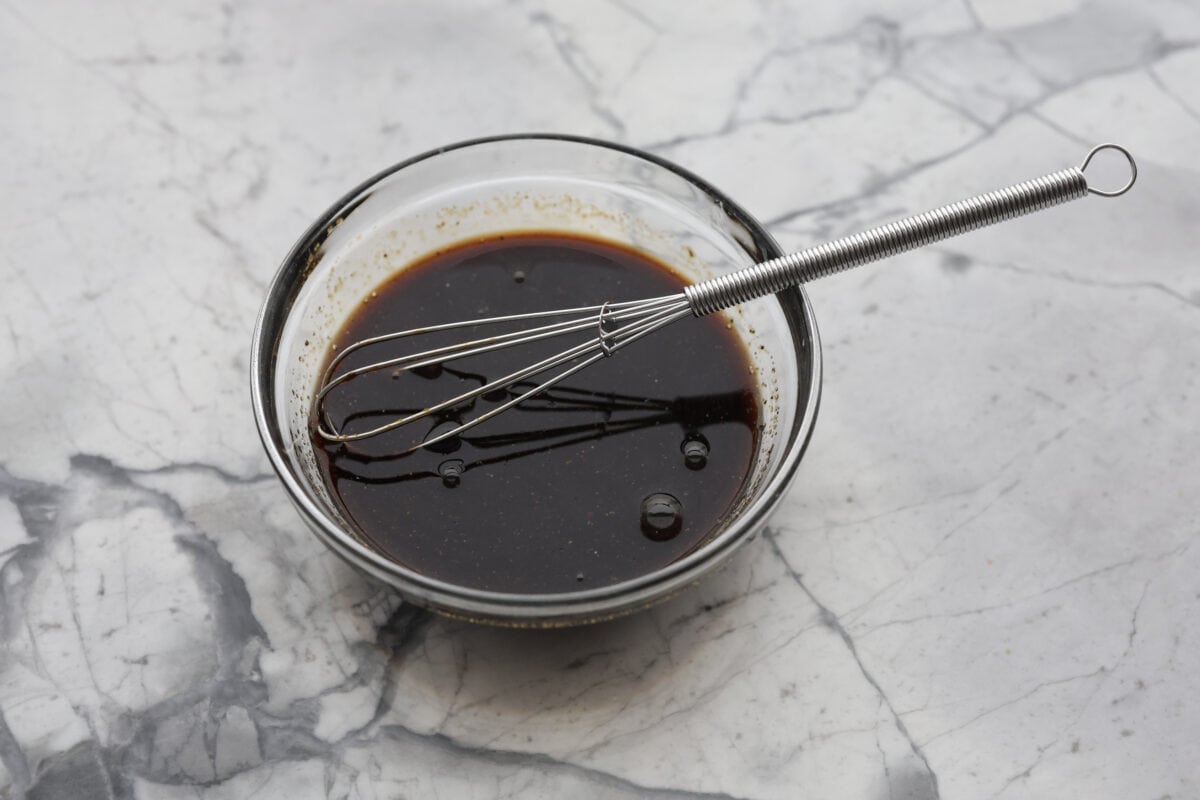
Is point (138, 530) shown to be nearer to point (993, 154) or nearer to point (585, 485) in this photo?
point (585, 485)

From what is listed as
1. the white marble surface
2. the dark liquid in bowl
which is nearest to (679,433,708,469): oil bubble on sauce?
the dark liquid in bowl

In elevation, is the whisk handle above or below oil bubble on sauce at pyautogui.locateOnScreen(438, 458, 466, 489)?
above

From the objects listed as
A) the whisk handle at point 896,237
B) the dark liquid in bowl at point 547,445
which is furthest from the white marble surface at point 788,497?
the whisk handle at point 896,237

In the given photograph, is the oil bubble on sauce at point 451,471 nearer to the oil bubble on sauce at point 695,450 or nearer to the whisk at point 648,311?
the whisk at point 648,311

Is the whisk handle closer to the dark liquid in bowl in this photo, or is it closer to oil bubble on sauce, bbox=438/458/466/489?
the dark liquid in bowl

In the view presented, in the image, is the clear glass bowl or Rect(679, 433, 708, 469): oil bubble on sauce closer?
the clear glass bowl

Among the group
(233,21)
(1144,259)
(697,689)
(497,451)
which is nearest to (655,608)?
(697,689)

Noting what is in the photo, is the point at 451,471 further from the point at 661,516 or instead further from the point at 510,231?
the point at 510,231
